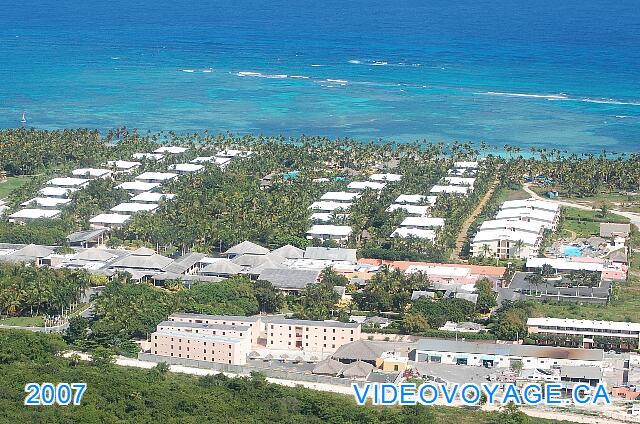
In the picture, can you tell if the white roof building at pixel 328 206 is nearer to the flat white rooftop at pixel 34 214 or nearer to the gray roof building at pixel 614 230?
the gray roof building at pixel 614 230

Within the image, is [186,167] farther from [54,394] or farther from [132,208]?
[54,394]

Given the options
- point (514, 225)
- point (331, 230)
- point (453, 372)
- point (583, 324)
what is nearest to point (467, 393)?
point (453, 372)

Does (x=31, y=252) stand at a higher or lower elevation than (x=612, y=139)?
lower

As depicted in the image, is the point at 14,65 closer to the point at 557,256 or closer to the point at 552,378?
the point at 557,256

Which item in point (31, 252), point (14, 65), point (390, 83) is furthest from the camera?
point (14, 65)

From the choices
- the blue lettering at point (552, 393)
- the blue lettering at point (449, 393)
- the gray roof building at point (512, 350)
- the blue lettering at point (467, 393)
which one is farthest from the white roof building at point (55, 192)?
the blue lettering at point (552, 393)

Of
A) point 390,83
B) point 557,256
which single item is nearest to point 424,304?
point 557,256

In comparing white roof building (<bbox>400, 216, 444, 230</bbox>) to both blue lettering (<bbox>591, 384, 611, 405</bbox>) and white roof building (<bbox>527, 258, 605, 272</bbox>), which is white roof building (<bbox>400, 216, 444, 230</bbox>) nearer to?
white roof building (<bbox>527, 258, 605, 272</bbox>)

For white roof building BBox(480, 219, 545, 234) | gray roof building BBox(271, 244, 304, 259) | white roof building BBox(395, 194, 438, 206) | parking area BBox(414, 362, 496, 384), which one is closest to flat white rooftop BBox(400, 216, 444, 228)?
white roof building BBox(480, 219, 545, 234)
